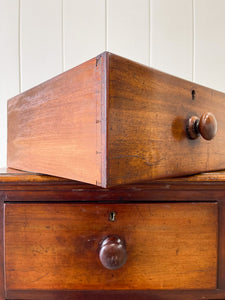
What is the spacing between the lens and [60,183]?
0.41m

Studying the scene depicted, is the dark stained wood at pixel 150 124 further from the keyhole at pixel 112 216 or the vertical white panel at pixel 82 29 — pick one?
the vertical white panel at pixel 82 29

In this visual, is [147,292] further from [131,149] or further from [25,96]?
[25,96]

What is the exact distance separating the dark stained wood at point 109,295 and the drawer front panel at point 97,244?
0.04 ft

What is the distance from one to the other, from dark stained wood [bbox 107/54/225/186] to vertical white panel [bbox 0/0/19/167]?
2.23 ft

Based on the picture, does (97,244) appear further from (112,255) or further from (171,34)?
(171,34)

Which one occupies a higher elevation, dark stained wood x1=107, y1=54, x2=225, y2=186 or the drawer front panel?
dark stained wood x1=107, y1=54, x2=225, y2=186

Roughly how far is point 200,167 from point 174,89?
0.17 m

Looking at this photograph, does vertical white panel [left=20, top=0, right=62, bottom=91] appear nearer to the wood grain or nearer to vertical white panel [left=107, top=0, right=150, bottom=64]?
vertical white panel [left=107, top=0, right=150, bottom=64]

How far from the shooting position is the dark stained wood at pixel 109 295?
420 mm

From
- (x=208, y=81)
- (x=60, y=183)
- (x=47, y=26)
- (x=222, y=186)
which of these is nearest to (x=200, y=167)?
(x=222, y=186)

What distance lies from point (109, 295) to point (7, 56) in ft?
2.86

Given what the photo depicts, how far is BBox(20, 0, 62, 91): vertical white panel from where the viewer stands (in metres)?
0.84

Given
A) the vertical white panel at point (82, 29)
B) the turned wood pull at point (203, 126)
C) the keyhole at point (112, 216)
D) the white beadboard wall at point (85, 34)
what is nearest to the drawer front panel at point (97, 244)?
the keyhole at point (112, 216)

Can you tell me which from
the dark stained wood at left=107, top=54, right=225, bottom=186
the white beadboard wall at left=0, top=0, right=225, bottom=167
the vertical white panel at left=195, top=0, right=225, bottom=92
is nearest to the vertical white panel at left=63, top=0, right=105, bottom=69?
the white beadboard wall at left=0, top=0, right=225, bottom=167
